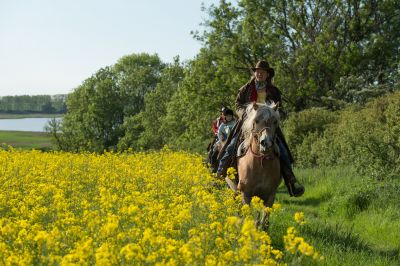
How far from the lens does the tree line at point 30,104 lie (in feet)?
536

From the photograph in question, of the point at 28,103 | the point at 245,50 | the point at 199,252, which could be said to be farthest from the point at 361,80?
the point at 28,103

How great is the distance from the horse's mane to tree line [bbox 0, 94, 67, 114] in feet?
511

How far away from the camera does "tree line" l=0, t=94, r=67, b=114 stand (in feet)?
536

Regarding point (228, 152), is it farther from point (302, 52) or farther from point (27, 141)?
point (27, 141)

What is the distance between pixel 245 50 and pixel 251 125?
A: 22.0 metres

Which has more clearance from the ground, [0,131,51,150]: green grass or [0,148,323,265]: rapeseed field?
[0,148,323,265]: rapeseed field

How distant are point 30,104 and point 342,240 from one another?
17589 cm

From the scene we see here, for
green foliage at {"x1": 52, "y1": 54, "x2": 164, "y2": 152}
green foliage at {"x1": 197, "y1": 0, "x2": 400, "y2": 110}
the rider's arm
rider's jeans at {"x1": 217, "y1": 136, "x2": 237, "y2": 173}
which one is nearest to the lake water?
green foliage at {"x1": 52, "y1": 54, "x2": 164, "y2": 152}

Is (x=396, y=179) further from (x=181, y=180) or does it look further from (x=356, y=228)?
(x=181, y=180)

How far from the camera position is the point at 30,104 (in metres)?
174

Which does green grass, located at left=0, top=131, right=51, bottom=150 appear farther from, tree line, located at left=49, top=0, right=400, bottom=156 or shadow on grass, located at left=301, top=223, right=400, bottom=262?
shadow on grass, located at left=301, top=223, right=400, bottom=262

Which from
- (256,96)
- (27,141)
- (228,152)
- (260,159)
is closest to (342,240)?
(260,159)

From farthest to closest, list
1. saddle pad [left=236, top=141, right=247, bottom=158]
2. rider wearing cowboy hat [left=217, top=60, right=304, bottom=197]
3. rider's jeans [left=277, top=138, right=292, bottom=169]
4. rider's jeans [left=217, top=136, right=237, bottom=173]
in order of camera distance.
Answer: rider's jeans [left=217, top=136, right=237, bottom=173] → rider wearing cowboy hat [left=217, top=60, right=304, bottom=197] → saddle pad [left=236, top=141, right=247, bottom=158] → rider's jeans [left=277, top=138, right=292, bottom=169]

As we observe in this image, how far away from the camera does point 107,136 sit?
66.8 meters
